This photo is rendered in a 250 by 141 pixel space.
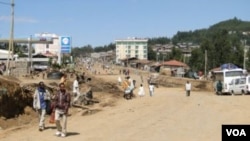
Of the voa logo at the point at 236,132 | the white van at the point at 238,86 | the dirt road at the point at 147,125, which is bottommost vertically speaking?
the dirt road at the point at 147,125

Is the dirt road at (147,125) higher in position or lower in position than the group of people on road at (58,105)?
lower

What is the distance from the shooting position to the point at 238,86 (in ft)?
128

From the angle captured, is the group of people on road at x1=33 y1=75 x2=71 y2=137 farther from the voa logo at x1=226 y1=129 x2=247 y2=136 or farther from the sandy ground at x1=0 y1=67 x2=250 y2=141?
the voa logo at x1=226 y1=129 x2=247 y2=136

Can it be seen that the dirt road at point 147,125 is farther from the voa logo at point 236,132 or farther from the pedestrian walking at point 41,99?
the voa logo at point 236,132

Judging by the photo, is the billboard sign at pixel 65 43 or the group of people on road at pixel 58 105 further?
the billboard sign at pixel 65 43

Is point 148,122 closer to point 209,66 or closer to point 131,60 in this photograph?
point 209,66

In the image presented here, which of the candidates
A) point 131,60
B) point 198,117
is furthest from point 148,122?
point 131,60

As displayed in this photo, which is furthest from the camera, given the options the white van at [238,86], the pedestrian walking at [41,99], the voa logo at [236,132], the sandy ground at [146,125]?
the white van at [238,86]

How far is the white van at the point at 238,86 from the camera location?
126 ft

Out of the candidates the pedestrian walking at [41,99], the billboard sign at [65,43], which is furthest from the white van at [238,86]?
the billboard sign at [65,43]

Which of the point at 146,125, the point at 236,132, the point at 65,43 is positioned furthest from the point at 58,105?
the point at 65,43

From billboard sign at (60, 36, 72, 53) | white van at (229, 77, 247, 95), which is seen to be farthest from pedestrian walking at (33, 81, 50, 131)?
billboard sign at (60, 36, 72, 53)

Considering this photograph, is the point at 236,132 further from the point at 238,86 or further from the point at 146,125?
the point at 238,86

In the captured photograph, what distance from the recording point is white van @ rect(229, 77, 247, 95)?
1512 inches
